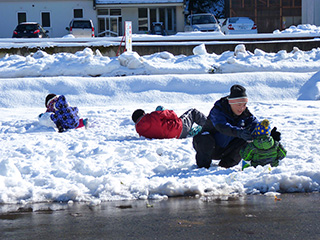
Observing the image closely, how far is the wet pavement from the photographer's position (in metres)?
4.16

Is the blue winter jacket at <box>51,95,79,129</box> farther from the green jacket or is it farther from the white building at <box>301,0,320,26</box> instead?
the white building at <box>301,0,320,26</box>

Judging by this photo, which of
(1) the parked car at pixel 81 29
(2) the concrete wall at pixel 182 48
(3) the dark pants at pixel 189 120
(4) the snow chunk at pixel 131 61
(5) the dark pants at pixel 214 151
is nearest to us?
(5) the dark pants at pixel 214 151

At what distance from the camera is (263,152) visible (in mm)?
5918

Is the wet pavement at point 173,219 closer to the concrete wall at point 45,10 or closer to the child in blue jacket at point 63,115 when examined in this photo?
the child in blue jacket at point 63,115

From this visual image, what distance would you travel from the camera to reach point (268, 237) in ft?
13.1

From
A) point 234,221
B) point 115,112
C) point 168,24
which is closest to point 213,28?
point 168,24

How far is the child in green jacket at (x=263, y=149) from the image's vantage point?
230 inches

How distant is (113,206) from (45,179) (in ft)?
3.53

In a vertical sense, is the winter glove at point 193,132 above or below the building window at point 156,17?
below

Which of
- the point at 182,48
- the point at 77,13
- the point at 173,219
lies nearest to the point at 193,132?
the point at 173,219

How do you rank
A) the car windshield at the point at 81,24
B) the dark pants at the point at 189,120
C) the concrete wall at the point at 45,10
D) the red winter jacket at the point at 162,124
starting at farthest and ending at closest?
the concrete wall at the point at 45,10 → the car windshield at the point at 81,24 → the dark pants at the point at 189,120 → the red winter jacket at the point at 162,124

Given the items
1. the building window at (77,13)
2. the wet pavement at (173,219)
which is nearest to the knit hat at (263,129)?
the wet pavement at (173,219)

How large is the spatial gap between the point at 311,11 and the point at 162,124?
31.3m

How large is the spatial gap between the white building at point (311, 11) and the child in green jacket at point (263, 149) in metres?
31.9
